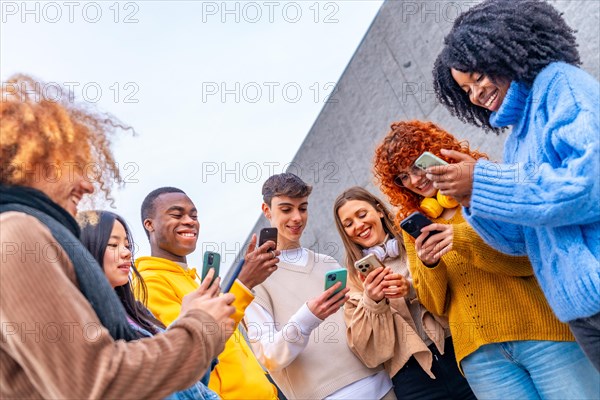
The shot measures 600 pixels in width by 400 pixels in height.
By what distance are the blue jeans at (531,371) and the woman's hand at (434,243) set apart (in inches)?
13.6

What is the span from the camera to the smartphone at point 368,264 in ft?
7.84

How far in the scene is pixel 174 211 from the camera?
2629 mm

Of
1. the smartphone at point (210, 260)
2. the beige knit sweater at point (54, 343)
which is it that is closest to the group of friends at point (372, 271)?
the beige knit sweater at point (54, 343)

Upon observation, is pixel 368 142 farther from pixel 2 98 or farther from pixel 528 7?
pixel 2 98

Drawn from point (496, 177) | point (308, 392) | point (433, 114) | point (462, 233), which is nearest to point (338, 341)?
point (308, 392)

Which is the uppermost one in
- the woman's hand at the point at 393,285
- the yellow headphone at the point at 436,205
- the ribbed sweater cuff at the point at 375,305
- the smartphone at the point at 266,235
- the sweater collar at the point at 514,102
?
the smartphone at the point at 266,235

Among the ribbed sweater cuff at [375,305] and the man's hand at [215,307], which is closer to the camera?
the man's hand at [215,307]

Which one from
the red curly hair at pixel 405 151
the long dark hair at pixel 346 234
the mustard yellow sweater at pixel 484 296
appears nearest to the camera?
the mustard yellow sweater at pixel 484 296

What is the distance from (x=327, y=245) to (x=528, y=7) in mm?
3610

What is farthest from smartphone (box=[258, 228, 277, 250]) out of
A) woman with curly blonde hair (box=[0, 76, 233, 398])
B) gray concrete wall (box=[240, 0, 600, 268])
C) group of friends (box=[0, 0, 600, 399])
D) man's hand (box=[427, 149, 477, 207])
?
gray concrete wall (box=[240, 0, 600, 268])

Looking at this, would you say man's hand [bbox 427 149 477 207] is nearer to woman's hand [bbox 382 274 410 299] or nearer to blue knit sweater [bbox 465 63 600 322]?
blue knit sweater [bbox 465 63 600 322]

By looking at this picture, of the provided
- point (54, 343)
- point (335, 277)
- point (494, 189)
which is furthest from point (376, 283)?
point (54, 343)

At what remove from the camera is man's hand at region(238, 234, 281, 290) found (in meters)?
2.25

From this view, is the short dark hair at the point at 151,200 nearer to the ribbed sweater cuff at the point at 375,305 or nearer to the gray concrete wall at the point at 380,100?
the ribbed sweater cuff at the point at 375,305
